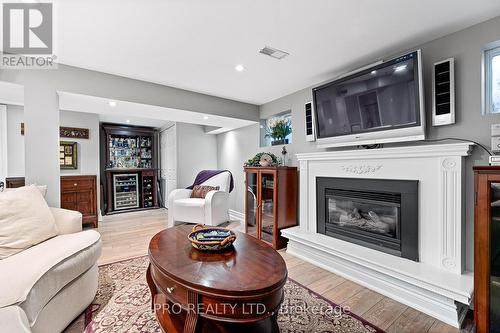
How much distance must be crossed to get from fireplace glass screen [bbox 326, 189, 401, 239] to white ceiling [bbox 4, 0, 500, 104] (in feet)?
4.70

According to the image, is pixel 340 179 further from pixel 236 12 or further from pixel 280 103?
pixel 236 12

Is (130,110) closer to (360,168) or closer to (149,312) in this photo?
(149,312)

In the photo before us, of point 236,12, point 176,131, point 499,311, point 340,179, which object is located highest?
point 236,12

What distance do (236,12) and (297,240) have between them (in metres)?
2.42

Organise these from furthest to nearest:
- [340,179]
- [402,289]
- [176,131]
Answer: [176,131] → [340,179] → [402,289]

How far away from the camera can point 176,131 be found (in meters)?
5.11

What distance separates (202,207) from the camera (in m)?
3.88

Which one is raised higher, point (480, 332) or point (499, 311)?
point (499, 311)

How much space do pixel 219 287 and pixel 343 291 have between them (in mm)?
1465

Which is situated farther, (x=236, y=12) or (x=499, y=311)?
(x=236, y=12)

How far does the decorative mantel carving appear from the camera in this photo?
227 centimetres

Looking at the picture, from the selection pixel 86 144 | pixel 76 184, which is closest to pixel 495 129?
pixel 76 184

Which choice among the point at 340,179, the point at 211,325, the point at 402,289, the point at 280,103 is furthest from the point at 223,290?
the point at 280,103

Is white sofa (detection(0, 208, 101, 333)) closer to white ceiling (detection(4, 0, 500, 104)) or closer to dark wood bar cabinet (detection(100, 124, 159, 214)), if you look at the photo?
white ceiling (detection(4, 0, 500, 104))
